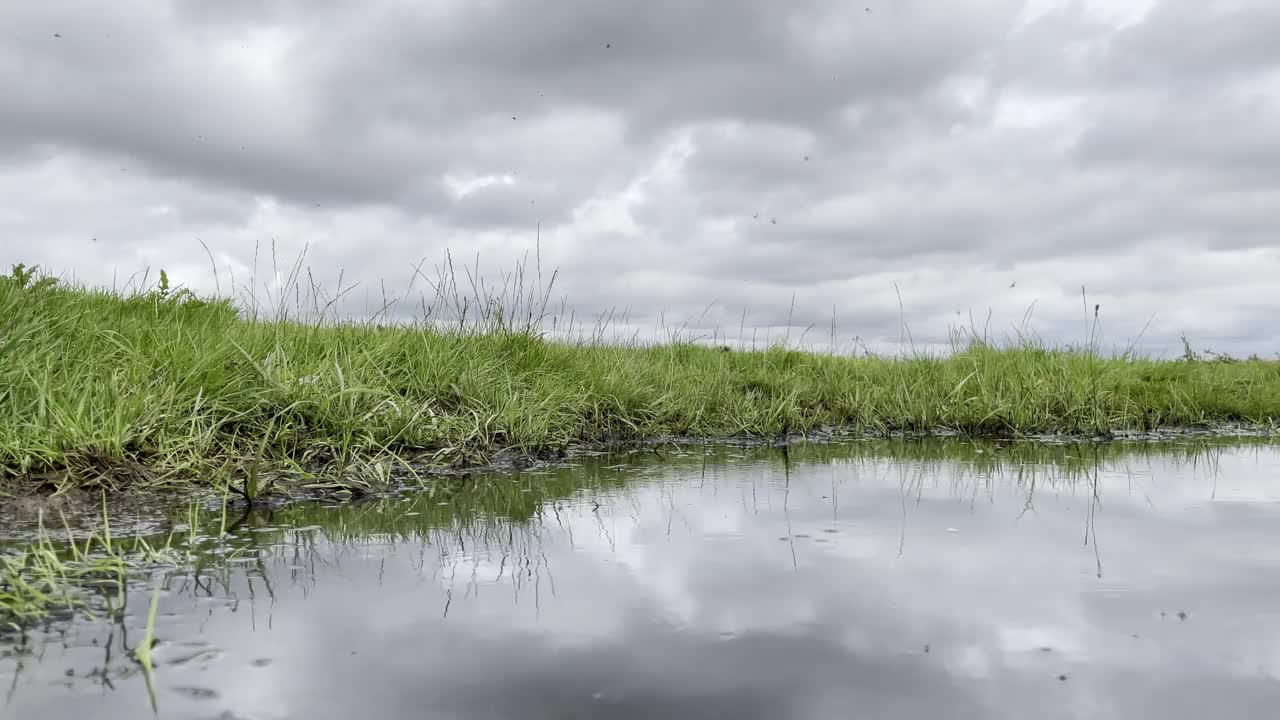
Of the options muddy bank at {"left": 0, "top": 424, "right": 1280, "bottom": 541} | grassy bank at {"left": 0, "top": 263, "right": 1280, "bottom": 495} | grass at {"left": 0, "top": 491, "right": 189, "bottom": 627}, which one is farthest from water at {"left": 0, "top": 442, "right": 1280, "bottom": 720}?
grassy bank at {"left": 0, "top": 263, "right": 1280, "bottom": 495}

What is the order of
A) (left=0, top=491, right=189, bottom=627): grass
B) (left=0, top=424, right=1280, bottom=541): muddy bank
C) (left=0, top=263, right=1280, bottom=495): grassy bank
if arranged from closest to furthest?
(left=0, top=491, right=189, bottom=627): grass, (left=0, top=424, right=1280, bottom=541): muddy bank, (left=0, top=263, right=1280, bottom=495): grassy bank

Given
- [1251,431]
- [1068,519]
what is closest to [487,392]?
[1068,519]

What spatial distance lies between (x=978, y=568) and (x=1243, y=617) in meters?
0.62

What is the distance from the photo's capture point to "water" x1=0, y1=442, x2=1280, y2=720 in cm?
144

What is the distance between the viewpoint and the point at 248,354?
4023mm

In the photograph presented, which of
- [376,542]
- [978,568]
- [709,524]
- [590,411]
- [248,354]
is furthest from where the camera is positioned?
[590,411]

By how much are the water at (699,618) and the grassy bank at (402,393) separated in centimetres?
83

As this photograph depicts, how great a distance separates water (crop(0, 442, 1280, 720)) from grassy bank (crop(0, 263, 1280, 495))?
2.72 ft

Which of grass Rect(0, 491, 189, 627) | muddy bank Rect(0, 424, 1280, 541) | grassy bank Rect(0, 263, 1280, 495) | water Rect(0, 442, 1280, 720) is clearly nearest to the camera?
water Rect(0, 442, 1280, 720)

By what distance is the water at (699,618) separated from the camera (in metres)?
1.44

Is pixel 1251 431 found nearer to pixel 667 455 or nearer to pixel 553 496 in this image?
pixel 667 455

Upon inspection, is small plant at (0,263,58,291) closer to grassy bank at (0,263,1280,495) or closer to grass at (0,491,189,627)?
grassy bank at (0,263,1280,495)

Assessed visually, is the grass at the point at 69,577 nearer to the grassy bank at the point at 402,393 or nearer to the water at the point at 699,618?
the water at the point at 699,618

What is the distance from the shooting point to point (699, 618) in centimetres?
183
